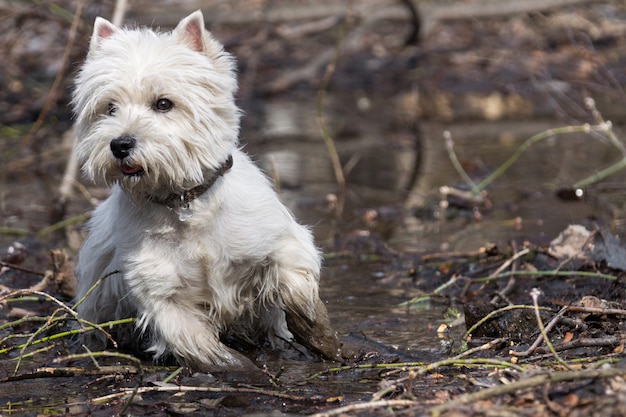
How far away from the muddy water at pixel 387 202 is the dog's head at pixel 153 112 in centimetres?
100

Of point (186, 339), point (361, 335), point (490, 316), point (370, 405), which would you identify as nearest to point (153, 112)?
point (186, 339)

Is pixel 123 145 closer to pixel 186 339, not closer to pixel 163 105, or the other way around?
pixel 163 105

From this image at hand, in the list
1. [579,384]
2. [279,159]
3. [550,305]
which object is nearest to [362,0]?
[279,159]

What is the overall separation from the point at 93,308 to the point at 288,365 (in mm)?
1135

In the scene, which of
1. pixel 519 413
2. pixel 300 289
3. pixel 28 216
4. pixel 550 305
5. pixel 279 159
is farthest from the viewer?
pixel 279 159

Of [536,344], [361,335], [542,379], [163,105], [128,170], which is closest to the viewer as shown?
[542,379]

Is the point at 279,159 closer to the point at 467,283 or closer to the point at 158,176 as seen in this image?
the point at 467,283

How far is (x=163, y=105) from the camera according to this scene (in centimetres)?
437

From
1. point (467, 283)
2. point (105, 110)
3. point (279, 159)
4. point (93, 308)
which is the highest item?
point (105, 110)

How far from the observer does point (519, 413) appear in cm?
329

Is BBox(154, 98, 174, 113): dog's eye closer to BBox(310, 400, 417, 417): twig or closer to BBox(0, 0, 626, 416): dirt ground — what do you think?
BBox(0, 0, 626, 416): dirt ground

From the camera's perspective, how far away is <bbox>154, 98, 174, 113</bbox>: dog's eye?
14.3 feet

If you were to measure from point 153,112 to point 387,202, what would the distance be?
4.52 meters

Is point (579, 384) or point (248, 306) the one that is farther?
point (248, 306)
